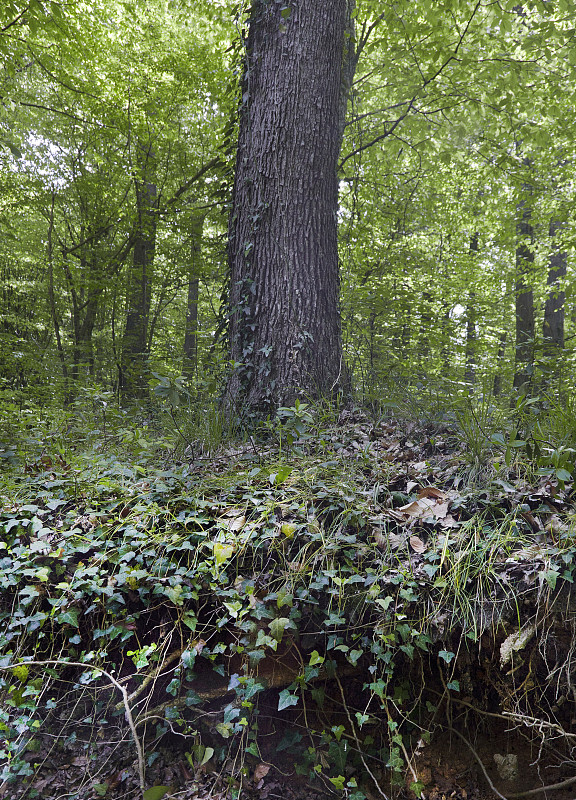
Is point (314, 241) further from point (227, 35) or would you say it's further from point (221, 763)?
point (227, 35)

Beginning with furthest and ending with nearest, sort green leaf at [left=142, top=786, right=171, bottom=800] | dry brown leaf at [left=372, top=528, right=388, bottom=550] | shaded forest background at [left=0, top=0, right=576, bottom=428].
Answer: shaded forest background at [left=0, top=0, right=576, bottom=428] < dry brown leaf at [left=372, top=528, right=388, bottom=550] < green leaf at [left=142, top=786, right=171, bottom=800]

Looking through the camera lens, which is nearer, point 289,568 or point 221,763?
point 221,763

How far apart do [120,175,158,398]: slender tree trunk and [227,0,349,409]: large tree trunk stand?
321 cm

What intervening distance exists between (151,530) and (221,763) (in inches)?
39.2

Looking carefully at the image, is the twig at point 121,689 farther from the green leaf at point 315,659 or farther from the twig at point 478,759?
the twig at point 478,759

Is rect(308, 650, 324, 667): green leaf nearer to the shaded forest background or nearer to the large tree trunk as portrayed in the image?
the large tree trunk

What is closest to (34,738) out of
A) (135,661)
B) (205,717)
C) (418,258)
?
(135,661)

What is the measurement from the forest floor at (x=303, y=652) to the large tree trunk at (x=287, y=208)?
68.1 inches

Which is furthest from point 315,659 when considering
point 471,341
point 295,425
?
point 471,341

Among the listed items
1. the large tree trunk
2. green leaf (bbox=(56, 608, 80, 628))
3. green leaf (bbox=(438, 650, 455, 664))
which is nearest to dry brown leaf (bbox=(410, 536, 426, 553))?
green leaf (bbox=(438, 650, 455, 664))

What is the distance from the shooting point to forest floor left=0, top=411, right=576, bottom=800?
188cm

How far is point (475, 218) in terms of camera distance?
973 cm

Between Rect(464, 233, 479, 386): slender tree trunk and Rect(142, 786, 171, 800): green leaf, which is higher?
Rect(464, 233, 479, 386): slender tree trunk

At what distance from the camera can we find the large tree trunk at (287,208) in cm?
387
